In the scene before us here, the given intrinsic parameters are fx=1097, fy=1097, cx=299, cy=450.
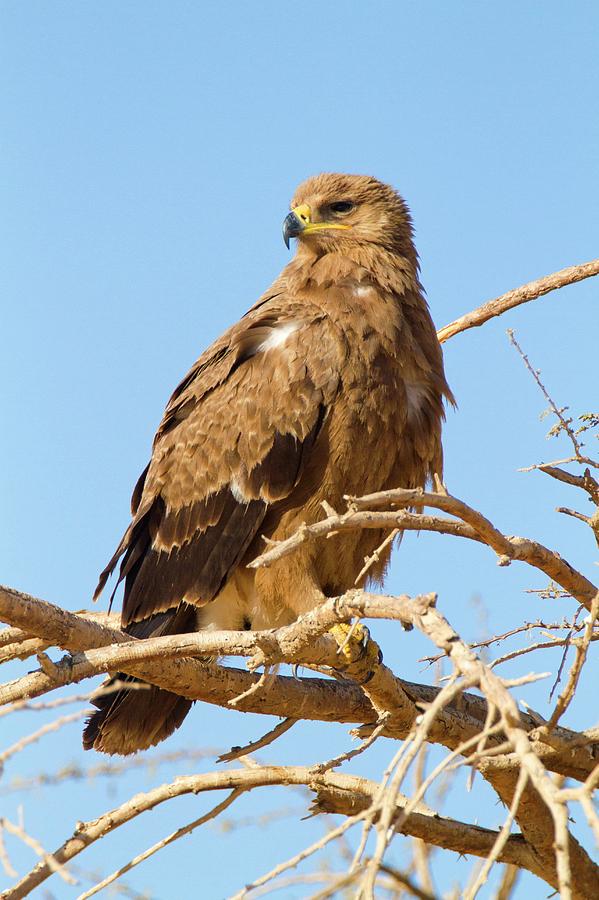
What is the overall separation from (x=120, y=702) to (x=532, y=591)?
6.27 feet

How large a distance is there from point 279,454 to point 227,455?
36 cm

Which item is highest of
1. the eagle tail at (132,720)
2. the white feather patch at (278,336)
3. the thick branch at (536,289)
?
the thick branch at (536,289)

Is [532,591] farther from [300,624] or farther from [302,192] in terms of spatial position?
[302,192]

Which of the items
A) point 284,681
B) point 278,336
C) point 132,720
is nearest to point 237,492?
point 278,336

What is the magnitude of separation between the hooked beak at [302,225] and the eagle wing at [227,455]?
0.38m

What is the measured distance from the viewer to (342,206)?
5820 mm

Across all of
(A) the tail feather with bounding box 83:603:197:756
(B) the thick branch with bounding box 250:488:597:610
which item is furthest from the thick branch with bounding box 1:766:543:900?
(B) the thick branch with bounding box 250:488:597:610

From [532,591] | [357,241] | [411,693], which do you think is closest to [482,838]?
[411,693]

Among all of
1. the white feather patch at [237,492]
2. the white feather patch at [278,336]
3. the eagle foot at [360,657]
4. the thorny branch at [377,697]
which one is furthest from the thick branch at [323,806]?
the white feather patch at [278,336]

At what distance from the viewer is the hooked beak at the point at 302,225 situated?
5672mm

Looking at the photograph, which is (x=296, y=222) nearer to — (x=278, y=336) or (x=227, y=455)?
(x=278, y=336)

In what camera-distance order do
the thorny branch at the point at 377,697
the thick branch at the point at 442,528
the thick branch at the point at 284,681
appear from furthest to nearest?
the thick branch at the point at 284,681, the thick branch at the point at 442,528, the thorny branch at the point at 377,697

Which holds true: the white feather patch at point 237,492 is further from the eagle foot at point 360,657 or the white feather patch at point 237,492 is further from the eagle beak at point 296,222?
the eagle beak at point 296,222

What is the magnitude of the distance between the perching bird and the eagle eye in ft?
1.14
